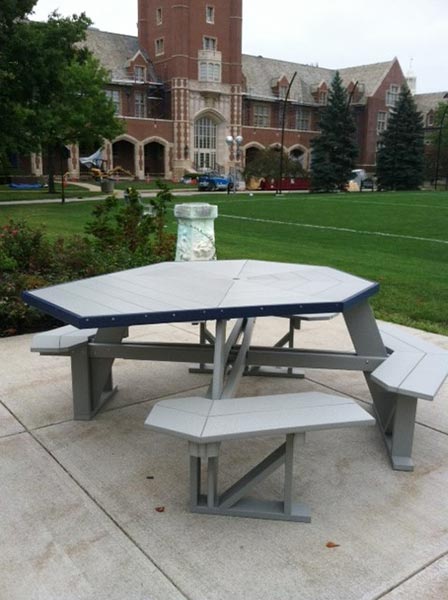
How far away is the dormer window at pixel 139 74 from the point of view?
5516 cm

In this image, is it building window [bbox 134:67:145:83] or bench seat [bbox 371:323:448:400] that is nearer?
bench seat [bbox 371:323:448:400]

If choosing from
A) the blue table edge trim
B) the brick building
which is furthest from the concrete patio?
the brick building

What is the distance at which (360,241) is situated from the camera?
46.2 feet

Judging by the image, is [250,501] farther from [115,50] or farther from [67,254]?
[115,50]

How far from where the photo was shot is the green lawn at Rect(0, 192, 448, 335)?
7.48 metres

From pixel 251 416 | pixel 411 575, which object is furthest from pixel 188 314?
pixel 411 575

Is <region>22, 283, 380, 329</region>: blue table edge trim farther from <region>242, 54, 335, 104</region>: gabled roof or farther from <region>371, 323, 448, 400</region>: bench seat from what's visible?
<region>242, 54, 335, 104</region>: gabled roof

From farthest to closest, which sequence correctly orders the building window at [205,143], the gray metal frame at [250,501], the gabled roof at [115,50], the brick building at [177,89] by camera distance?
1. the building window at [205,143]
2. the gabled roof at [115,50]
3. the brick building at [177,89]
4. the gray metal frame at [250,501]

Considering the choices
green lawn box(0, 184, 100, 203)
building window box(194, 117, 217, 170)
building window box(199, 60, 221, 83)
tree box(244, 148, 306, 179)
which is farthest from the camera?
building window box(194, 117, 217, 170)

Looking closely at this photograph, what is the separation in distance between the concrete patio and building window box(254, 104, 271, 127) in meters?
63.0

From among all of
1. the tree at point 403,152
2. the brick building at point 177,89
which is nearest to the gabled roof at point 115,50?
the brick building at point 177,89

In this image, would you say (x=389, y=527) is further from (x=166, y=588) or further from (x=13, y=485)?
(x=13, y=485)

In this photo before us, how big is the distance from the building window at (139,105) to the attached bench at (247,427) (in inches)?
2221

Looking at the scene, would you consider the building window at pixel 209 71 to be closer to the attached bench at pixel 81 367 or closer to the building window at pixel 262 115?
the building window at pixel 262 115
